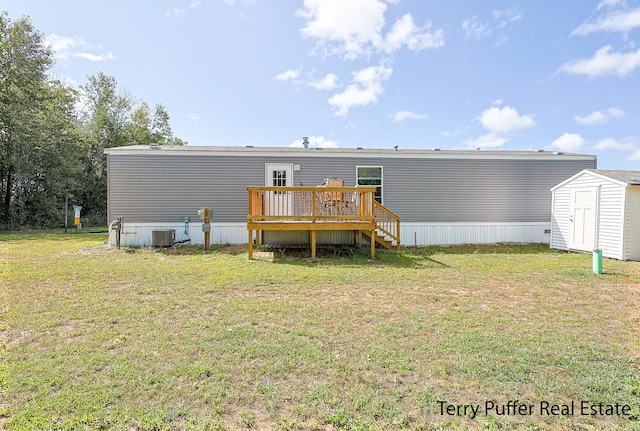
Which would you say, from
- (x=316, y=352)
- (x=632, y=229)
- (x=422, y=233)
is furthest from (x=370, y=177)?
(x=316, y=352)

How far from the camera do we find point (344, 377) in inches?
92.7

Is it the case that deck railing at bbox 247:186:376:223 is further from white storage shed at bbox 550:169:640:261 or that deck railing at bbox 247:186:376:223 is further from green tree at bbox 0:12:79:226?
green tree at bbox 0:12:79:226

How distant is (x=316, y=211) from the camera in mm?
8141

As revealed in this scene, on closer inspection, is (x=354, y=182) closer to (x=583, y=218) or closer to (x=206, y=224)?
(x=206, y=224)

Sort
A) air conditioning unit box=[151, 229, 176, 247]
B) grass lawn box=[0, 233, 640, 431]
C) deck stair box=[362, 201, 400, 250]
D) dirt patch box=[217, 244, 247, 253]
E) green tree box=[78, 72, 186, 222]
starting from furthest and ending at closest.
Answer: green tree box=[78, 72, 186, 222] < air conditioning unit box=[151, 229, 176, 247] < deck stair box=[362, 201, 400, 250] < dirt patch box=[217, 244, 247, 253] < grass lawn box=[0, 233, 640, 431]

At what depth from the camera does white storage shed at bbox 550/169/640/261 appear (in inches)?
299

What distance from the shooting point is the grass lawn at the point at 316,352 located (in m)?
1.94

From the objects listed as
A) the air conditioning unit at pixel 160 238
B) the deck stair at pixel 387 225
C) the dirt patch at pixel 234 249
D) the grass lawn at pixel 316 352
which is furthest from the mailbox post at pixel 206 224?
the deck stair at pixel 387 225

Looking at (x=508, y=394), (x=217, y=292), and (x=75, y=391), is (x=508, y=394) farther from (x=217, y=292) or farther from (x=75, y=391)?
(x=217, y=292)

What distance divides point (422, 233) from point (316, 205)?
429 cm

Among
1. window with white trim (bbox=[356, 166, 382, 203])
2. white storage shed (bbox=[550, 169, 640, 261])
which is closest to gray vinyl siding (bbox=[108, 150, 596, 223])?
window with white trim (bbox=[356, 166, 382, 203])

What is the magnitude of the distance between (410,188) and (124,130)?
25276 millimetres

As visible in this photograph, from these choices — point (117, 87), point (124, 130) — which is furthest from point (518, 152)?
point (117, 87)

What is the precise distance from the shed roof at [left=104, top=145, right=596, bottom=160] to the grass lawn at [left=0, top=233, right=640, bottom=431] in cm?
525
